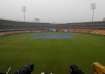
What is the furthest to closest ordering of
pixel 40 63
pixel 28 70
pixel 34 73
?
1. pixel 40 63
2. pixel 34 73
3. pixel 28 70

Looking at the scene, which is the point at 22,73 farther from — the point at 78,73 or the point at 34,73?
the point at 34,73

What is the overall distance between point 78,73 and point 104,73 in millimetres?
752

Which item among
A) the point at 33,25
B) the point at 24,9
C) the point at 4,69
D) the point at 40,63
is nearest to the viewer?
the point at 4,69

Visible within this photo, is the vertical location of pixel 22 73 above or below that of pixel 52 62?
above

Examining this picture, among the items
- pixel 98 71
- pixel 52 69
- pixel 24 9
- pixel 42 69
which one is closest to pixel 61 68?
pixel 52 69

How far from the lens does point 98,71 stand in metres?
5.16

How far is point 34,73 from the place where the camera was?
8.45m

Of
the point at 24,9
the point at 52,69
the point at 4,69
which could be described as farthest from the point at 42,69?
the point at 24,9

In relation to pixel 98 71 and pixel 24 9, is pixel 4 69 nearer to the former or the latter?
pixel 98 71

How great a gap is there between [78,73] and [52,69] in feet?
15.8

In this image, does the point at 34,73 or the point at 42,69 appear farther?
the point at 42,69

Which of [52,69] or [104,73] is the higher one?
[104,73]

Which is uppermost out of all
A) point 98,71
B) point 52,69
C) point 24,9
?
point 24,9

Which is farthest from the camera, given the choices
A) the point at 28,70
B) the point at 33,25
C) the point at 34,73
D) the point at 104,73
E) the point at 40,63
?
the point at 33,25
